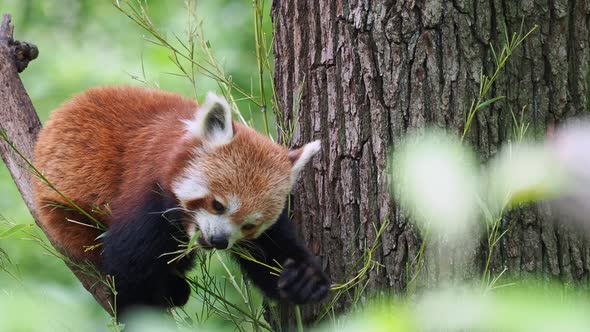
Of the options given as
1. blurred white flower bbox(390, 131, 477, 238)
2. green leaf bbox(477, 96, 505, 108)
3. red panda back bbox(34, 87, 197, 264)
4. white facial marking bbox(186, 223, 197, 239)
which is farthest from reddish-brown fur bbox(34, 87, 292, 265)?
blurred white flower bbox(390, 131, 477, 238)

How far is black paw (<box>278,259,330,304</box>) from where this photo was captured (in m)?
2.70

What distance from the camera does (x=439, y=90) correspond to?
2.48 m

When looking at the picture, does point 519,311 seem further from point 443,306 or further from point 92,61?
point 92,61

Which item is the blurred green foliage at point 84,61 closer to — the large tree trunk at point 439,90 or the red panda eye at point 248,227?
the red panda eye at point 248,227

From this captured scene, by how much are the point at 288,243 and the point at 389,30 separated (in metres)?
1.00

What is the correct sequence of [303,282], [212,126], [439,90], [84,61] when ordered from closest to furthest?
[439,90]
[303,282]
[212,126]
[84,61]

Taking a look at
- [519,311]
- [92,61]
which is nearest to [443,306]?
[519,311]

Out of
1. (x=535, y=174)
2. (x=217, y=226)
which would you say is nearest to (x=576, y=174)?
(x=535, y=174)

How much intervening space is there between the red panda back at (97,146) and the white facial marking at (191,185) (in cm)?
20

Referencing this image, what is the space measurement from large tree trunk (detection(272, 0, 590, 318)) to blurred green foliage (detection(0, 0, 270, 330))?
116cm

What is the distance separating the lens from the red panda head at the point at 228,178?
9.27 ft

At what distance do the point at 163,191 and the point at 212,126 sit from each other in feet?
1.16

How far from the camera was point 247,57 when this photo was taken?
447cm

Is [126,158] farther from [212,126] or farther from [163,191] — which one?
[212,126]
